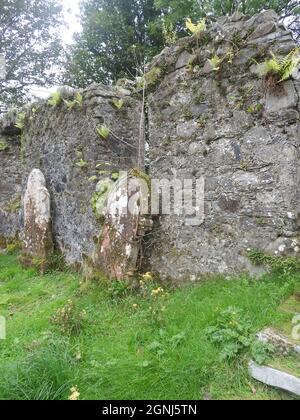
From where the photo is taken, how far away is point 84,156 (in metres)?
5.20

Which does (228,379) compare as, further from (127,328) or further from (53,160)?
(53,160)

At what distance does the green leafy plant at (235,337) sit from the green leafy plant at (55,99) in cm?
474

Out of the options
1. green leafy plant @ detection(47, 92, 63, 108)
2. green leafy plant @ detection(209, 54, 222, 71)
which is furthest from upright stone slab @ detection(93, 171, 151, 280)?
green leafy plant @ detection(47, 92, 63, 108)

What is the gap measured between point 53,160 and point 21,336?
3.64m

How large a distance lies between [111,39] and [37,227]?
1010 centimetres

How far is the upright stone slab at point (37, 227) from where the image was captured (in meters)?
5.56

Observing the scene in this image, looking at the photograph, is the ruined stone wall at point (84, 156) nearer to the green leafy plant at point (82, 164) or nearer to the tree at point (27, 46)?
the green leafy plant at point (82, 164)

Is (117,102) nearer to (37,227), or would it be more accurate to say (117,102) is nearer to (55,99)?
(55,99)

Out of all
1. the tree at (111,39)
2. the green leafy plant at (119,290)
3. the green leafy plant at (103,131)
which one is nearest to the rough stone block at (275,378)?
the green leafy plant at (119,290)

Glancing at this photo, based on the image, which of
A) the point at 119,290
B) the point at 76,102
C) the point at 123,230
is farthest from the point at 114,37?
the point at 119,290

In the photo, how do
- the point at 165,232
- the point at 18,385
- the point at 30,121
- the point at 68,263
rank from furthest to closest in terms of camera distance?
the point at 30,121
the point at 68,263
the point at 165,232
the point at 18,385

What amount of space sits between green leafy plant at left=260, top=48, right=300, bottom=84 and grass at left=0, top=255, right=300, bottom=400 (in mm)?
1870
